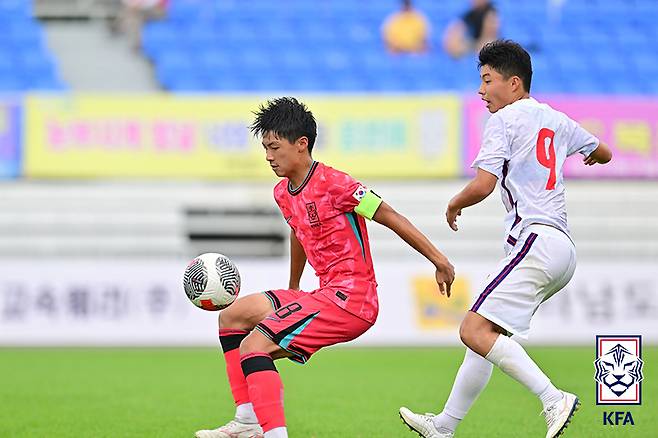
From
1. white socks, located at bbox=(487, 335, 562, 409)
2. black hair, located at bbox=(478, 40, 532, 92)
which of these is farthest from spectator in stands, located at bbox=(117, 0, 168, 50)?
white socks, located at bbox=(487, 335, 562, 409)

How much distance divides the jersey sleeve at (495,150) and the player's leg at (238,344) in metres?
1.33

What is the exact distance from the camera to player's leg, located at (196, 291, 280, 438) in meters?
5.95

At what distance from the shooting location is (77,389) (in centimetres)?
923

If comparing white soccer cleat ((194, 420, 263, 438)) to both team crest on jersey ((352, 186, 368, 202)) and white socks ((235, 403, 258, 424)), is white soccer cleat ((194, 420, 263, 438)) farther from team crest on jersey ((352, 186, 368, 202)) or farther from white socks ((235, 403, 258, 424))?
team crest on jersey ((352, 186, 368, 202))

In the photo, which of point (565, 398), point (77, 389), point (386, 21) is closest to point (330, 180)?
point (565, 398)

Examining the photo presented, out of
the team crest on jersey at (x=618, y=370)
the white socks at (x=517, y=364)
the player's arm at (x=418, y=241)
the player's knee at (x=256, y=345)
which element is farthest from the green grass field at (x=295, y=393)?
the player's arm at (x=418, y=241)

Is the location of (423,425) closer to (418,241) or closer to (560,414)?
(560,414)

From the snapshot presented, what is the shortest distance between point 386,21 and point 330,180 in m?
12.6

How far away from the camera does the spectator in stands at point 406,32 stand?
17.4 m

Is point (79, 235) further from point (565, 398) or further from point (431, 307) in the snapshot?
point (565, 398)

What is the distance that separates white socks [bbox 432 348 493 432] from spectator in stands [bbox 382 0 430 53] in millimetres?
12039

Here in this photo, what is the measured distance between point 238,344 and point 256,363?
620 mm

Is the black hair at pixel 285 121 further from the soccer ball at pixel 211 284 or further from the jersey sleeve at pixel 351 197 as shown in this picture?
the soccer ball at pixel 211 284

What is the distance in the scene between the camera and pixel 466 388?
19.2 ft
